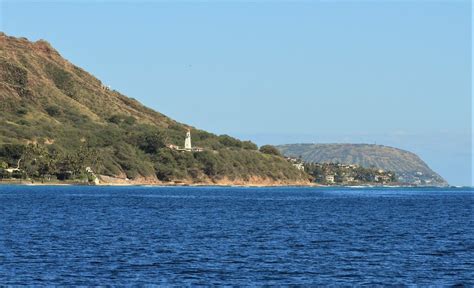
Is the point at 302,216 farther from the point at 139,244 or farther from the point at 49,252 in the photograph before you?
the point at 49,252

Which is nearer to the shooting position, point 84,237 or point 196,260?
point 196,260

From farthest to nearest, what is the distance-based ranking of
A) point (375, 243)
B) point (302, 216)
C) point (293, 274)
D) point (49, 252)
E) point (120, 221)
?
point (302, 216)
point (120, 221)
point (375, 243)
point (49, 252)
point (293, 274)

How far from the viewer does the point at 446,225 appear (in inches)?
Answer: 4368

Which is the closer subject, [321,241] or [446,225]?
[321,241]

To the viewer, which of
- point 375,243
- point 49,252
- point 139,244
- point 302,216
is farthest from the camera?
point 302,216

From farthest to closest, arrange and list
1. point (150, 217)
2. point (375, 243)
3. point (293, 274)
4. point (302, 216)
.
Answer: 1. point (302, 216)
2. point (150, 217)
3. point (375, 243)
4. point (293, 274)

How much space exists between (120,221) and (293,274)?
50.8 meters

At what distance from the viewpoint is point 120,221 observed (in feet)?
349

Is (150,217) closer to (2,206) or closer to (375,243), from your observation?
(2,206)

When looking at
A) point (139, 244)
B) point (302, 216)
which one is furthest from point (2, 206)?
point (139, 244)

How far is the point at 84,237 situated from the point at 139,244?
8.25 m

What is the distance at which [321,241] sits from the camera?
82438 millimetres

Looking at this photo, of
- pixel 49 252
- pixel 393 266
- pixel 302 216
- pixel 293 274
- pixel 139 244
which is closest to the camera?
pixel 293 274

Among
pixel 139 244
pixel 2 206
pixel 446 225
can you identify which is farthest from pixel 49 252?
pixel 2 206
